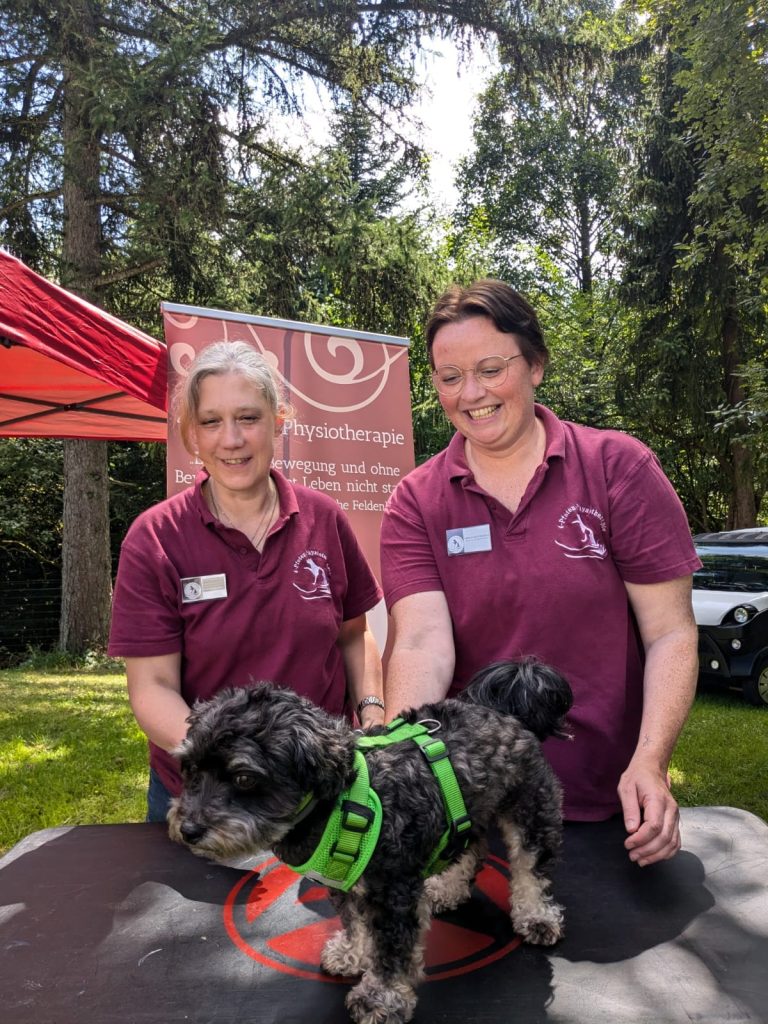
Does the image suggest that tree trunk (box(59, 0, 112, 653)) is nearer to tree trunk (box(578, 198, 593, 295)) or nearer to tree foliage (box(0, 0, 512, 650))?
tree foliage (box(0, 0, 512, 650))

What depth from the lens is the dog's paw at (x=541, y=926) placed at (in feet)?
5.49

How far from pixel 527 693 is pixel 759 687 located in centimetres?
789

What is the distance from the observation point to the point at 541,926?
1.68 m

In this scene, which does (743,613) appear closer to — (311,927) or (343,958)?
(311,927)

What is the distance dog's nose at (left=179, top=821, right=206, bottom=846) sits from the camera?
1504mm

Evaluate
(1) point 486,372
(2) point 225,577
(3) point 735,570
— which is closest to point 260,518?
(2) point 225,577

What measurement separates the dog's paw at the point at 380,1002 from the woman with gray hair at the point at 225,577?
908mm

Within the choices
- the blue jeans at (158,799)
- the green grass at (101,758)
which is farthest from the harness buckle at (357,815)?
the green grass at (101,758)

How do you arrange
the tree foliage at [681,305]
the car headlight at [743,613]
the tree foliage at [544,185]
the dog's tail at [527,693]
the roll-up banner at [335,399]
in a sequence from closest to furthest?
1. the dog's tail at [527,693]
2. the roll-up banner at [335,399]
3. the car headlight at [743,613]
4. the tree foliage at [681,305]
5. the tree foliage at [544,185]

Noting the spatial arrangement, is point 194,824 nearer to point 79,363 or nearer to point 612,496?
point 612,496

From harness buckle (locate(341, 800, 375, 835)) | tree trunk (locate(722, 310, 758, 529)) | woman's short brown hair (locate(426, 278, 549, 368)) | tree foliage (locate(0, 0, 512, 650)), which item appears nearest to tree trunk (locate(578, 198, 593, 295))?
tree trunk (locate(722, 310, 758, 529))

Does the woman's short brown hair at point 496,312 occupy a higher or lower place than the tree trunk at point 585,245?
lower

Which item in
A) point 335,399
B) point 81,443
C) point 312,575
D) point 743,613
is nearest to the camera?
point 312,575

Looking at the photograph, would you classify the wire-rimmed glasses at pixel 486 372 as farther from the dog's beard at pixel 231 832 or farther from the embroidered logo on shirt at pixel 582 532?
the dog's beard at pixel 231 832
